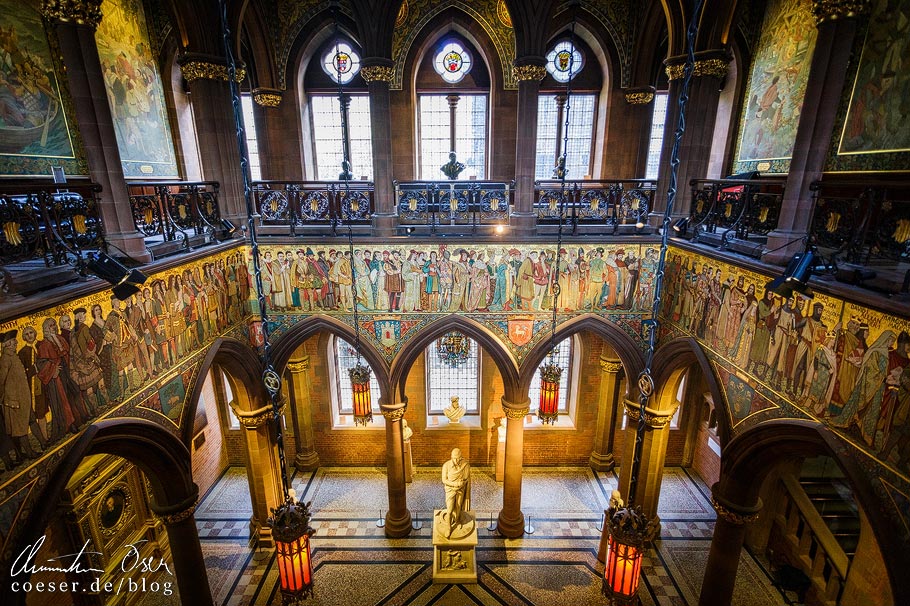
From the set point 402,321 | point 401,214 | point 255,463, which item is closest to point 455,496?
point 402,321

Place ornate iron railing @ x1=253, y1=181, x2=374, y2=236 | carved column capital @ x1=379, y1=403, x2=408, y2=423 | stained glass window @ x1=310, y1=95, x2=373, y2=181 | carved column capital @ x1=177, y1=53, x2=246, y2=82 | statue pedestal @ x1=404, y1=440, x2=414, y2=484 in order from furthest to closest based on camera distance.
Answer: stained glass window @ x1=310, y1=95, x2=373, y2=181
statue pedestal @ x1=404, y1=440, x2=414, y2=484
carved column capital @ x1=379, y1=403, x2=408, y2=423
ornate iron railing @ x1=253, y1=181, x2=374, y2=236
carved column capital @ x1=177, y1=53, x2=246, y2=82

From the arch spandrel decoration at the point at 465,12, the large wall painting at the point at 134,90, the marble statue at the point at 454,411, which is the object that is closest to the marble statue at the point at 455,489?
the marble statue at the point at 454,411

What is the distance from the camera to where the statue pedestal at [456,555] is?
9.94 meters

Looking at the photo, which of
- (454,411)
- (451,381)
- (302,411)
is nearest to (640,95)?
(451,381)

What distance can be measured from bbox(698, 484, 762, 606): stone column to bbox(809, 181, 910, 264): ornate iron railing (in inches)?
164

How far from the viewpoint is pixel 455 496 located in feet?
32.5

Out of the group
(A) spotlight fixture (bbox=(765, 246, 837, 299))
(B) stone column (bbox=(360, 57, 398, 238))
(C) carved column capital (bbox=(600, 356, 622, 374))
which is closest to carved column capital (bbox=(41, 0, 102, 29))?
(B) stone column (bbox=(360, 57, 398, 238))

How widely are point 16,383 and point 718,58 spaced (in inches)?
455

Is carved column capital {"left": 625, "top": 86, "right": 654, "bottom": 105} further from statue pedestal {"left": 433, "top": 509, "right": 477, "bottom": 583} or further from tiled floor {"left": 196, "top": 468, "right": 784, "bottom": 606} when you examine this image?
statue pedestal {"left": 433, "top": 509, "right": 477, "bottom": 583}

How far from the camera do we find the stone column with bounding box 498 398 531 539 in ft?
35.6

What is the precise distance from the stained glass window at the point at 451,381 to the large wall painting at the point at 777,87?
8.52m

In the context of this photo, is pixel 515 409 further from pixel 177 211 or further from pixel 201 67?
pixel 201 67

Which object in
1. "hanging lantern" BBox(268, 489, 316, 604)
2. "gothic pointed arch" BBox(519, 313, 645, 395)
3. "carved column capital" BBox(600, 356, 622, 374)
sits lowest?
"carved column capital" BBox(600, 356, 622, 374)

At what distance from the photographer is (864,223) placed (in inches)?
215
